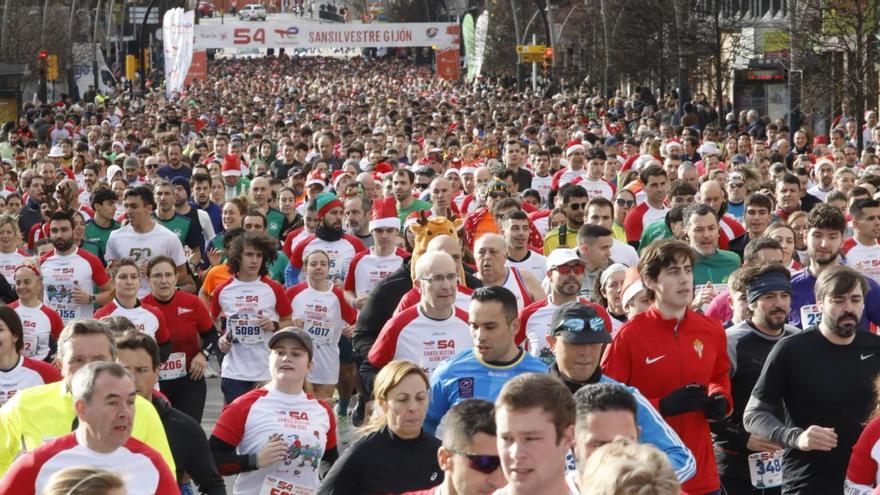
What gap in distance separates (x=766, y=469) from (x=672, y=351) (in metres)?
0.84

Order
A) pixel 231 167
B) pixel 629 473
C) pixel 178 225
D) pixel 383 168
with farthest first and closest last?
pixel 383 168, pixel 231 167, pixel 178 225, pixel 629 473

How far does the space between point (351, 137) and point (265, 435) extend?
2001cm

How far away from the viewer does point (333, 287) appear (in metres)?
12.0

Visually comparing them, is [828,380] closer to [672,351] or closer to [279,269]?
[672,351]

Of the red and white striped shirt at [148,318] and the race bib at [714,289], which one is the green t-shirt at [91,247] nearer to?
the red and white striped shirt at [148,318]

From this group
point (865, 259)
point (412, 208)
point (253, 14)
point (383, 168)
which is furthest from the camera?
point (253, 14)

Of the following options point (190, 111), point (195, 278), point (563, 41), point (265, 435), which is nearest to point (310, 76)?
point (563, 41)

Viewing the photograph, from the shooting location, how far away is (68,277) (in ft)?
41.3

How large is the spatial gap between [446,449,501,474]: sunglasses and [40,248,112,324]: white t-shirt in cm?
801

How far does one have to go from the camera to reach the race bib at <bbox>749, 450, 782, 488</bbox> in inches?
308

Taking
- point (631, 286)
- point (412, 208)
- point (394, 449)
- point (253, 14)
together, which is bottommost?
point (394, 449)

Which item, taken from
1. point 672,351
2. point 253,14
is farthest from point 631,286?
point 253,14

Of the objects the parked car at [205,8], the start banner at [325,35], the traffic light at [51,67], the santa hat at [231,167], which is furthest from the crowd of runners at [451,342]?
the parked car at [205,8]

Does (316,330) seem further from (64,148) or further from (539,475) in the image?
(64,148)
